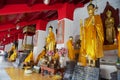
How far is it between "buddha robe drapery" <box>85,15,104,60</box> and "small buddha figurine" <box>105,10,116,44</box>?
1.66 feet

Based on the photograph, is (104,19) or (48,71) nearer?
(104,19)

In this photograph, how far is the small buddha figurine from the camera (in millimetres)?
4296

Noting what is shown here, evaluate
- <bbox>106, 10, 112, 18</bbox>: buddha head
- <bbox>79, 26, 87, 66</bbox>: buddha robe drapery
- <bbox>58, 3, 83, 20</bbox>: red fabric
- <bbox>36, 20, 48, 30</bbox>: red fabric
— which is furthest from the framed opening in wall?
→ <bbox>36, 20, 48, 30</bbox>: red fabric

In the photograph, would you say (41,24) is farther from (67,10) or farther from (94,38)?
(94,38)

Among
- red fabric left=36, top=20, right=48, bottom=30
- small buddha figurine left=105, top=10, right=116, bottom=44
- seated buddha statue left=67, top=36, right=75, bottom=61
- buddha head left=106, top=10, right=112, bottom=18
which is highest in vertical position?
red fabric left=36, top=20, right=48, bottom=30

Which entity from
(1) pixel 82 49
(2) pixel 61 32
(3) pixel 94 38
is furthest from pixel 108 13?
(2) pixel 61 32

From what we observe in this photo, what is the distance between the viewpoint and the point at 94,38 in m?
3.88

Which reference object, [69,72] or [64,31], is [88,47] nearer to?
[69,72]

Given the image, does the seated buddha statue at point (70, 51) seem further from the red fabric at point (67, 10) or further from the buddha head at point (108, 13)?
the buddha head at point (108, 13)

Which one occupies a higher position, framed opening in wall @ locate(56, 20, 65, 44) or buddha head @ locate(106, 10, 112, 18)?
buddha head @ locate(106, 10, 112, 18)

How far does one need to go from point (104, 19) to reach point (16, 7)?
98.4 inches

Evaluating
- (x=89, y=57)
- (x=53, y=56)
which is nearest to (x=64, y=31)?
(x=53, y=56)

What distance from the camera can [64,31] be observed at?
5.43m

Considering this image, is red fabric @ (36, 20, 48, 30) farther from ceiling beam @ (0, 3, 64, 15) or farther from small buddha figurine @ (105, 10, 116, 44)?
small buddha figurine @ (105, 10, 116, 44)
